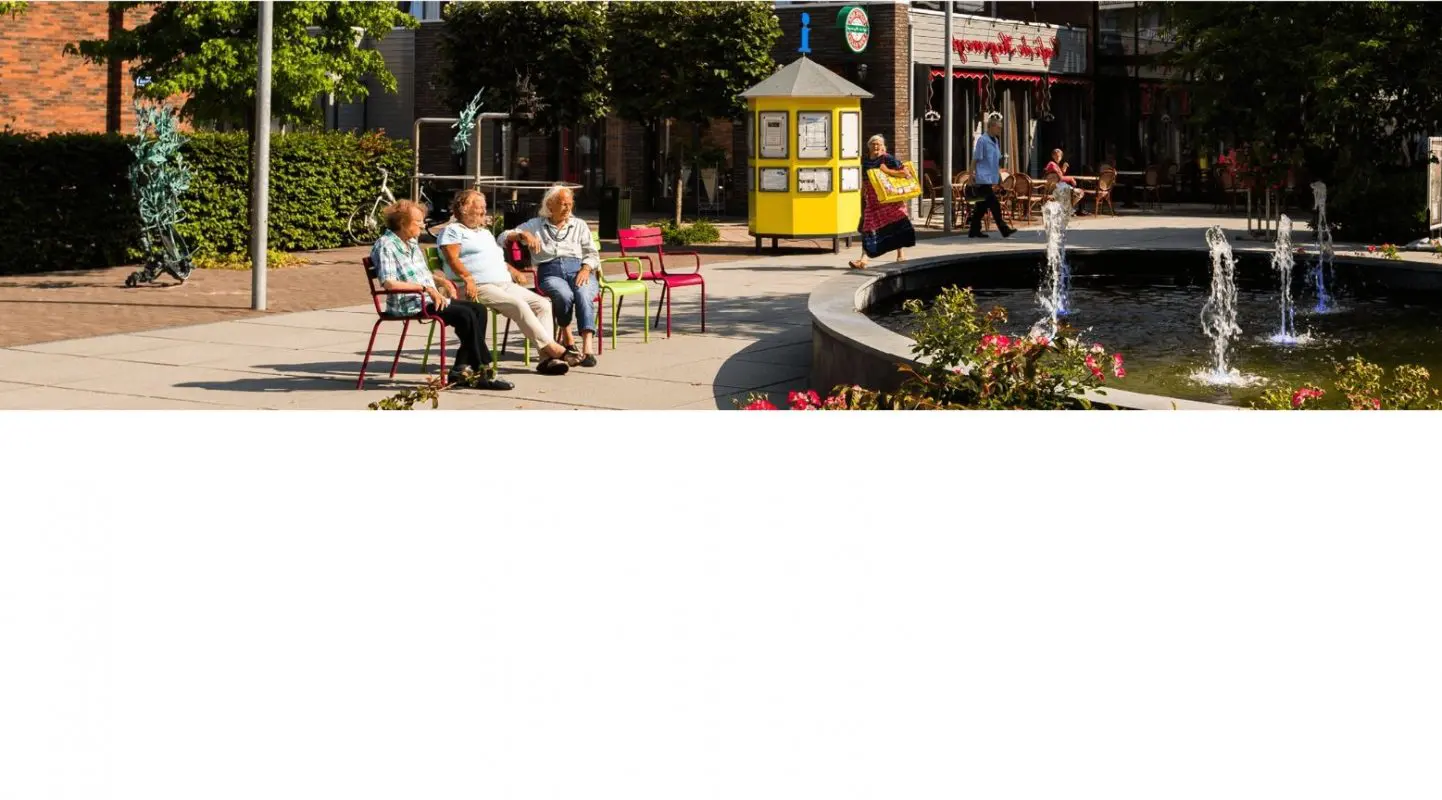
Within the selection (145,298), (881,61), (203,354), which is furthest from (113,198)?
(881,61)

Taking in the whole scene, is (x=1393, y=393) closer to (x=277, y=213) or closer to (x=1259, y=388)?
(x=1259, y=388)

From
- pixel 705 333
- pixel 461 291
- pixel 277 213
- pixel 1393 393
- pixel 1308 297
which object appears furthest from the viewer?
pixel 277 213

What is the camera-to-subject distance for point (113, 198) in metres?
22.2

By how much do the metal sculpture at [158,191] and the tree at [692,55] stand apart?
11.4m

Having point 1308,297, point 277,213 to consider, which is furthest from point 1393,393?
point 277,213

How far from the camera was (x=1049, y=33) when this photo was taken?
1615 inches

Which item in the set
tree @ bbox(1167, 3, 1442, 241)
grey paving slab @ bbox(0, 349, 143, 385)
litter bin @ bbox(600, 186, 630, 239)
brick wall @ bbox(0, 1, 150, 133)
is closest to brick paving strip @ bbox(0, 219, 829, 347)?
grey paving slab @ bbox(0, 349, 143, 385)

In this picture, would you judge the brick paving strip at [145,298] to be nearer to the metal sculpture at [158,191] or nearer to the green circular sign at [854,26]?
the metal sculpture at [158,191]

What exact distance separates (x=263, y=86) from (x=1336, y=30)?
1598 centimetres

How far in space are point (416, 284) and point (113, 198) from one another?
38.0 feet

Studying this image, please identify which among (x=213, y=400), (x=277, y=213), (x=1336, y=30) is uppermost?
(x=1336, y=30)

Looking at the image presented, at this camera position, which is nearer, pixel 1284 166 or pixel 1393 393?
pixel 1393 393

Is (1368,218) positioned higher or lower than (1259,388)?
higher

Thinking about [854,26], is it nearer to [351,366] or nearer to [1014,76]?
[1014,76]
